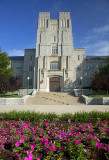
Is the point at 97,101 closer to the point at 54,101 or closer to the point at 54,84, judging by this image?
the point at 54,101

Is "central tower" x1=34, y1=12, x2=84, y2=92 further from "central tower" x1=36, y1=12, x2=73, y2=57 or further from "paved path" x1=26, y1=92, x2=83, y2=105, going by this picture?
"paved path" x1=26, y1=92, x2=83, y2=105

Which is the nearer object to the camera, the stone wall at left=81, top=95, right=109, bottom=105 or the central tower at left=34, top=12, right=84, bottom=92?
the stone wall at left=81, top=95, right=109, bottom=105

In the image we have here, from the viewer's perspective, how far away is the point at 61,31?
32844 mm

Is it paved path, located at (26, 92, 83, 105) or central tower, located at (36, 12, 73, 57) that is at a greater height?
central tower, located at (36, 12, 73, 57)

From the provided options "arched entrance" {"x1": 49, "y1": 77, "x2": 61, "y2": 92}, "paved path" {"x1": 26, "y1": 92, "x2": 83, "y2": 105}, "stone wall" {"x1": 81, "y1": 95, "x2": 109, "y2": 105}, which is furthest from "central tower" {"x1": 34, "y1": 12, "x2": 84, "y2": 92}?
"stone wall" {"x1": 81, "y1": 95, "x2": 109, "y2": 105}

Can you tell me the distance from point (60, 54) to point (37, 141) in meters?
30.2

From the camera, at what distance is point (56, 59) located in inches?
1249

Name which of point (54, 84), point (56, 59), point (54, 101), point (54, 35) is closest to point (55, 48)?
point (56, 59)

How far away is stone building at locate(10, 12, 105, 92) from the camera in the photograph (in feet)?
100

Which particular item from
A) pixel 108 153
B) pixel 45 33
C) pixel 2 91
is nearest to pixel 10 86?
pixel 2 91

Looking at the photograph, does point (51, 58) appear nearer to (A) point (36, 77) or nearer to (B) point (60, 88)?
(A) point (36, 77)

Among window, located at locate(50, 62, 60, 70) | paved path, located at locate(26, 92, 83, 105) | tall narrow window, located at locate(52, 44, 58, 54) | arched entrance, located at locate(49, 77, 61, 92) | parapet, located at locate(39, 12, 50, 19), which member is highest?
parapet, located at locate(39, 12, 50, 19)

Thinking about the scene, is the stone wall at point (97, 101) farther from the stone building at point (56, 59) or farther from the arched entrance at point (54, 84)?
the arched entrance at point (54, 84)

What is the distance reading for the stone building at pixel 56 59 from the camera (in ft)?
100
